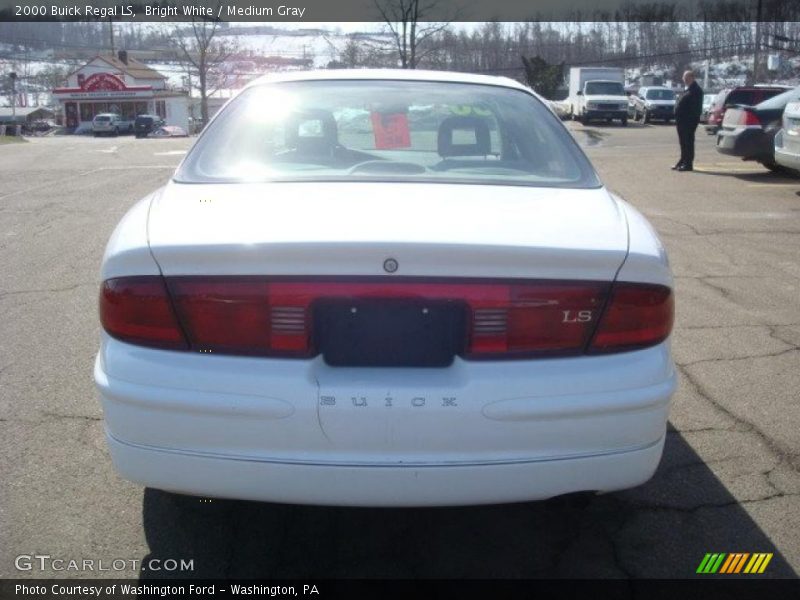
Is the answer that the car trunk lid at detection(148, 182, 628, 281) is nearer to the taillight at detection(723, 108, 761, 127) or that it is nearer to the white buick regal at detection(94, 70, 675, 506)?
the white buick regal at detection(94, 70, 675, 506)

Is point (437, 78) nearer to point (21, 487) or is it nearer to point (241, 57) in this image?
point (21, 487)

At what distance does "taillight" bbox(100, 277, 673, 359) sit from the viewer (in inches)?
92.9

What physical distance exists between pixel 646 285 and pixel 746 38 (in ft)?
204

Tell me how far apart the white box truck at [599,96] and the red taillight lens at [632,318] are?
33.1 m

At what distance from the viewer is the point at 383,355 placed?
2.40m

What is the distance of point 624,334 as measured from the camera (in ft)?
8.14

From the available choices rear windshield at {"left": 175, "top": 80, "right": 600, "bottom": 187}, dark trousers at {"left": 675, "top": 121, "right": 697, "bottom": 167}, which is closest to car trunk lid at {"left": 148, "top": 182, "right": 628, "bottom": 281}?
rear windshield at {"left": 175, "top": 80, "right": 600, "bottom": 187}

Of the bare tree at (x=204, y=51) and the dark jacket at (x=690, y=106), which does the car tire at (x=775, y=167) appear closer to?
the dark jacket at (x=690, y=106)

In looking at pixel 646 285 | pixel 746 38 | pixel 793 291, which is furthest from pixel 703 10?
pixel 646 285

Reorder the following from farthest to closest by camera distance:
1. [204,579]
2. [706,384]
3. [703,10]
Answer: [703,10], [706,384], [204,579]

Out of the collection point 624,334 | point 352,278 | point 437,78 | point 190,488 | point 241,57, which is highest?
point 241,57

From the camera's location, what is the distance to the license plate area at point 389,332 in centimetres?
237

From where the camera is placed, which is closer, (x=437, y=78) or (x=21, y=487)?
(x=21, y=487)

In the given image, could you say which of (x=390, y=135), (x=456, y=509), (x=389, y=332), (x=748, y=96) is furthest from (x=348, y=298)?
(x=748, y=96)
